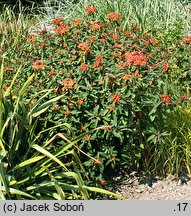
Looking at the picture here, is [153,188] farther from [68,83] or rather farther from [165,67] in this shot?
[68,83]

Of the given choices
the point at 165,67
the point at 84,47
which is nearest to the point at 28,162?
the point at 84,47

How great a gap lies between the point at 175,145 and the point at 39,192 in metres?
1.19

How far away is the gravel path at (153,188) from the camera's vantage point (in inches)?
165

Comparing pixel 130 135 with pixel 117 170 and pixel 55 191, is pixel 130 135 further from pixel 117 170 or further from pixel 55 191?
pixel 55 191

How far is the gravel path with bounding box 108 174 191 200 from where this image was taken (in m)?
4.20

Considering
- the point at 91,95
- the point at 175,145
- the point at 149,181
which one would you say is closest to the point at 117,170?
the point at 149,181

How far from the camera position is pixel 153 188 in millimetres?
4305

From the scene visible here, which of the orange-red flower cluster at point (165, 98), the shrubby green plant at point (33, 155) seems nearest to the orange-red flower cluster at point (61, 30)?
the shrubby green plant at point (33, 155)

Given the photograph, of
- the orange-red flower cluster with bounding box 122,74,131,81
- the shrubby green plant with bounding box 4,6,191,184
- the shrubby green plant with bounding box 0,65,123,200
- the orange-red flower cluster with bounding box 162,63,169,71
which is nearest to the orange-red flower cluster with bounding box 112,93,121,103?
the shrubby green plant with bounding box 4,6,191,184

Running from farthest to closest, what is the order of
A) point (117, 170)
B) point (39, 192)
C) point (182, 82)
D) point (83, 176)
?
point (182, 82) → point (117, 170) → point (83, 176) → point (39, 192)

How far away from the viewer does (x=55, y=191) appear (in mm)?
3943

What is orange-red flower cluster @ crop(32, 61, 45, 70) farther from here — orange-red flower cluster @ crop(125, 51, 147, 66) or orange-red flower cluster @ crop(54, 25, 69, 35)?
orange-red flower cluster @ crop(125, 51, 147, 66)

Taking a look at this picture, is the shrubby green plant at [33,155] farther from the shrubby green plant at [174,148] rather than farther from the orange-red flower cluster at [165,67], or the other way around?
the orange-red flower cluster at [165,67]

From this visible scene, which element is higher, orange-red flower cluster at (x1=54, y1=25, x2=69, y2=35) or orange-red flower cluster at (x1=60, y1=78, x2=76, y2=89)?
orange-red flower cluster at (x1=54, y1=25, x2=69, y2=35)
